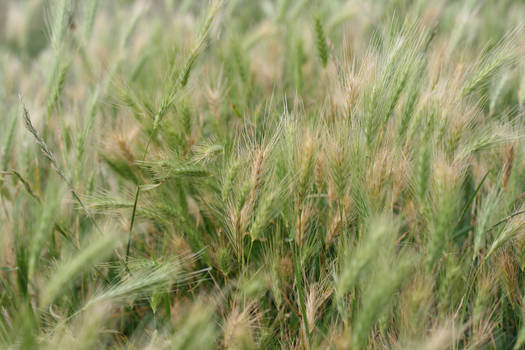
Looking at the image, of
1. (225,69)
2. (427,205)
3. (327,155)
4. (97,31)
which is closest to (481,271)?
(427,205)

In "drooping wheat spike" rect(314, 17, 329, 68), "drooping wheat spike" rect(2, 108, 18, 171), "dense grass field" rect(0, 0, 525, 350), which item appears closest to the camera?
"dense grass field" rect(0, 0, 525, 350)

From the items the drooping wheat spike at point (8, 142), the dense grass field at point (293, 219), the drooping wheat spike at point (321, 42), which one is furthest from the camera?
the drooping wheat spike at point (321, 42)

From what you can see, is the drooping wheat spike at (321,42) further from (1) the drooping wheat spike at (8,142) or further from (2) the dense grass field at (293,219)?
(1) the drooping wheat spike at (8,142)

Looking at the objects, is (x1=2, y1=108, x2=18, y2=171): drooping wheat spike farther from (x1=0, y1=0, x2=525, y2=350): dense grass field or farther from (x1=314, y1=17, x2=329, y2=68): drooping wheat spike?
(x1=314, y1=17, x2=329, y2=68): drooping wheat spike

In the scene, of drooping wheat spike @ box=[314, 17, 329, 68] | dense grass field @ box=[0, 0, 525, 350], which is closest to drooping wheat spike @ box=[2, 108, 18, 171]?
dense grass field @ box=[0, 0, 525, 350]

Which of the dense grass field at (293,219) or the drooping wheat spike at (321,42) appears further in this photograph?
the drooping wheat spike at (321,42)

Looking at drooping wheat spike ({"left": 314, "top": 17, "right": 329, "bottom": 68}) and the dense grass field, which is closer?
the dense grass field

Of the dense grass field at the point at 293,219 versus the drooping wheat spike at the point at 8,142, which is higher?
the drooping wheat spike at the point at 8,142

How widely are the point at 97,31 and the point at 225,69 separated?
1531mm

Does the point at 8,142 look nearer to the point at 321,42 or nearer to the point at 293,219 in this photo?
the point at 293,219

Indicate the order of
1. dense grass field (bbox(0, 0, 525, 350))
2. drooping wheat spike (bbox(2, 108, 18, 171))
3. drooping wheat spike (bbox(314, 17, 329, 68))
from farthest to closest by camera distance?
drooping wheat spike (bbox(314, 17, 329, 68))
drooping wheat spike (bbox(2, 108, 18, 171))
dense grass field (bbox(0, 0, 525, 350))

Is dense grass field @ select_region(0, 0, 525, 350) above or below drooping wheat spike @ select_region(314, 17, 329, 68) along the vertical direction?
below

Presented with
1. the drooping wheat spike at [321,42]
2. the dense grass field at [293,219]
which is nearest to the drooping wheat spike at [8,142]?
the dense grass field at [293,219]

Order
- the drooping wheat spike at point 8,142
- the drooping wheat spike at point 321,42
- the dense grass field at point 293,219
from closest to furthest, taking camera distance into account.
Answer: the dense grass field at point 293,219, the drooping wheat spike at point 8,142, the drooping wheat spike at point 321,42
